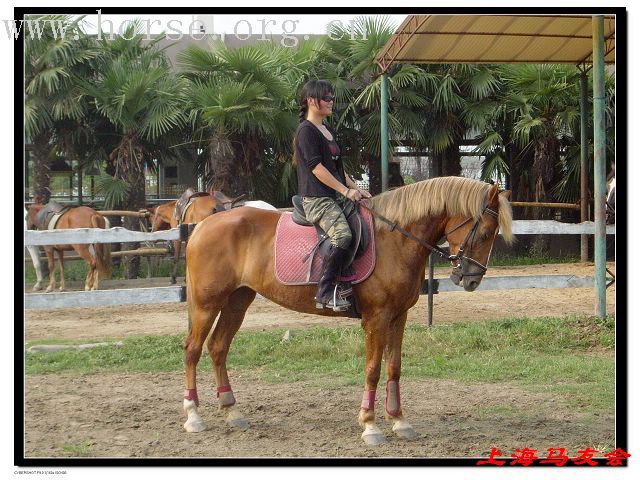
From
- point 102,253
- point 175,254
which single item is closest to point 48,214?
point 102,253

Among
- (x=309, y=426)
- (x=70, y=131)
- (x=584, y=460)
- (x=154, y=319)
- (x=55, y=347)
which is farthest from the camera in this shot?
(x=70, y=131)

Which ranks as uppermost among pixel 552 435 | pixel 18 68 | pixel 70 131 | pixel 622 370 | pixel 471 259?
pixel 70 131

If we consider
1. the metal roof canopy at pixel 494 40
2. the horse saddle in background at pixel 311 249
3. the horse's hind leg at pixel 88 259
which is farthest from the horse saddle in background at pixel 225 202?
the horse saddle in background at pixel 311 249

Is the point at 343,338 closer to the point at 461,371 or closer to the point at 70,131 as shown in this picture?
the point at 461,371

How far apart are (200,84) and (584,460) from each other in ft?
32.0

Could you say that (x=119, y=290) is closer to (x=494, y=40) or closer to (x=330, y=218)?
(x=330, y=218)

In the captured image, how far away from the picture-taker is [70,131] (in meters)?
13.3

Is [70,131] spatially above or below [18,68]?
above

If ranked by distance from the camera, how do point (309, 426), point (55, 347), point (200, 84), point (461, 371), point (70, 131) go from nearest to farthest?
point (309, 426) → point (461, 371) → point (55, 347) → point (200, 84) → point (70, 131)

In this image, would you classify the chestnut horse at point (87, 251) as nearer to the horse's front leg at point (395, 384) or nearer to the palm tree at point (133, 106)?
the palm tree at point (133, 106)

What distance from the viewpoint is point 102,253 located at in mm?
11891

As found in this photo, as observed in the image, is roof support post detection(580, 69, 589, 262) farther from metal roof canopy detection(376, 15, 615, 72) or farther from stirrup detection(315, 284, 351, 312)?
stirrup detection(315, 284, 351, 312)

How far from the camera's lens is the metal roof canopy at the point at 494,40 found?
342 inches

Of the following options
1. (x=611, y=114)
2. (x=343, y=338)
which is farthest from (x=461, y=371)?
(x=611, y=114)
